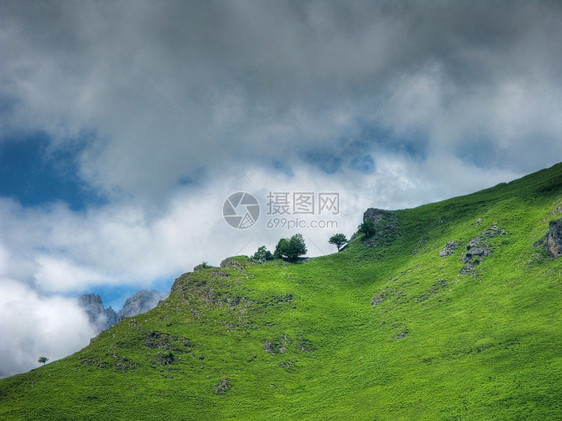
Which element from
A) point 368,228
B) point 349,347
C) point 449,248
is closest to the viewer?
point 349,347

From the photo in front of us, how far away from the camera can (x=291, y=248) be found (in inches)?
6757

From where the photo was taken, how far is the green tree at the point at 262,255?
174250 mm

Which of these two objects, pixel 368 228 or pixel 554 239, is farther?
pixel 368 228

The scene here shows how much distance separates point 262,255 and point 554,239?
112 meters

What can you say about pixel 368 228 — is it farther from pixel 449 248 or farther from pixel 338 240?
pixel 449 248

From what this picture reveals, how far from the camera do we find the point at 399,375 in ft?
264

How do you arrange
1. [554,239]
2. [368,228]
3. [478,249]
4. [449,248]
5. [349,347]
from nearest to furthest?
[554,239], [349,347], [478,249], [449,248], [368,228]

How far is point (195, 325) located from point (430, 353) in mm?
67119

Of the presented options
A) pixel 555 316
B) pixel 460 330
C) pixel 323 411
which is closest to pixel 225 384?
pixel 323 411

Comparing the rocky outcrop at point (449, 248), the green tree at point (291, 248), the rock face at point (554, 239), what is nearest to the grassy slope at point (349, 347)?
the rock face at point (554, 239)

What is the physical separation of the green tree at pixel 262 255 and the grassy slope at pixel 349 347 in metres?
22.7

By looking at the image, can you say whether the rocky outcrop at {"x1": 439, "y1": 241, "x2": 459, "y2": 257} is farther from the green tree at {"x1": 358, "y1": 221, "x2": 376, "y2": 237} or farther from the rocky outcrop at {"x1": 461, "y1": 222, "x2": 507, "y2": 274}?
the green tree at {"x1": 358, "y1": 221, "x2": 376, "y2": 237}

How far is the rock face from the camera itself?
92375 mm

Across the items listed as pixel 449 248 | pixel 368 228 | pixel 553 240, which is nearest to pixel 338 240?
pixel 368 228
